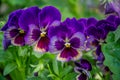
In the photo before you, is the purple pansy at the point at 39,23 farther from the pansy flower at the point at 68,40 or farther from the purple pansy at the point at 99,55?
the purple pansy at the point at 99,55

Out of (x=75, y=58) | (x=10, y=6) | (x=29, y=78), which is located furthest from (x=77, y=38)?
(x=10, y=6)

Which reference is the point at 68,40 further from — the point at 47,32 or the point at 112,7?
the point at 112,7

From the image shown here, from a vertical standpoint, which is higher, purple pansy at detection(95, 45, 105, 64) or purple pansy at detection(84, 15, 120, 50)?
purple pansy at detection(84, 15, 120, 50)

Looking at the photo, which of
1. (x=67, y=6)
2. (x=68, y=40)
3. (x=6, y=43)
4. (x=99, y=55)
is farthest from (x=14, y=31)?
(x=67, y=6)

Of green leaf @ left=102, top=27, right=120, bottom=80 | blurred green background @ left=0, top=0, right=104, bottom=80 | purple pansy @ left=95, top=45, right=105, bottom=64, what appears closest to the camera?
green leaf @ left=102, top=27, right=120, bottom=80

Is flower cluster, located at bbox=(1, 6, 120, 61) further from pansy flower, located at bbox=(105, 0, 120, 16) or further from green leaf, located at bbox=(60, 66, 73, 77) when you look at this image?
pansy flower, located at bbox=(105, 0, 120, 16)

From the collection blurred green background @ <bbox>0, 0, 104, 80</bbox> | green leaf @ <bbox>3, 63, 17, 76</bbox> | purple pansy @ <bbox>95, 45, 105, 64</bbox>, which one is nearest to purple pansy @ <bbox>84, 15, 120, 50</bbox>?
purple pansy @ <bbox>95, 45, 105, 64</bbox>
